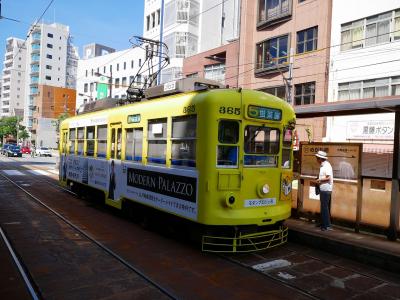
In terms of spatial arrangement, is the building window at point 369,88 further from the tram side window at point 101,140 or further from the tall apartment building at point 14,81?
the tall apartment building at point 14,81

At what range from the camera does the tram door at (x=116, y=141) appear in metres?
10.5

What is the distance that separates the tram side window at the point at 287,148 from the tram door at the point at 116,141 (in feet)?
14.3

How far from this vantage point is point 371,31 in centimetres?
2208

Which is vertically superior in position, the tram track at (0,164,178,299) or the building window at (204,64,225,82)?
the building window at (204,64,225,82)

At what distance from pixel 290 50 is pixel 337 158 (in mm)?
19203

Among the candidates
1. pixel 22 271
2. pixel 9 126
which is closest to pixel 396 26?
pixel 22 271

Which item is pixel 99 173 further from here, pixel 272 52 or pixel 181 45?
pixel 181 45

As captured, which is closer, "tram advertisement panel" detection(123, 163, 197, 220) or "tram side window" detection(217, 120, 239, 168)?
"tram side window" detection(217, 120, 239, 168)

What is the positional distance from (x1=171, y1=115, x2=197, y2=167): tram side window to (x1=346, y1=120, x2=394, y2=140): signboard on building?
51.3ft

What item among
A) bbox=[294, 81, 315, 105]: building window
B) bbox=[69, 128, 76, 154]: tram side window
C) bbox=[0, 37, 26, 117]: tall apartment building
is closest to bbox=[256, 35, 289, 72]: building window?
bbox=[294, 81, 315, 105]: building window

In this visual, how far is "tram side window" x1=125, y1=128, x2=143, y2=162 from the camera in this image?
9.32 meters

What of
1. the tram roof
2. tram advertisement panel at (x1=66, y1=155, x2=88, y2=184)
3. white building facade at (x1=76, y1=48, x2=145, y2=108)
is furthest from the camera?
white building facade at (x1=76, y1=48, x2=145, y2=108)

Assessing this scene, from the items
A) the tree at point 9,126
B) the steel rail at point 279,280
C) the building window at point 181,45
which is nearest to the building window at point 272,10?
the building window at point 181,45

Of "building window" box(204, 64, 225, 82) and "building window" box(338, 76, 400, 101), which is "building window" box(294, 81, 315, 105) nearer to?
"building window" box(338, 76, 400, 101)
